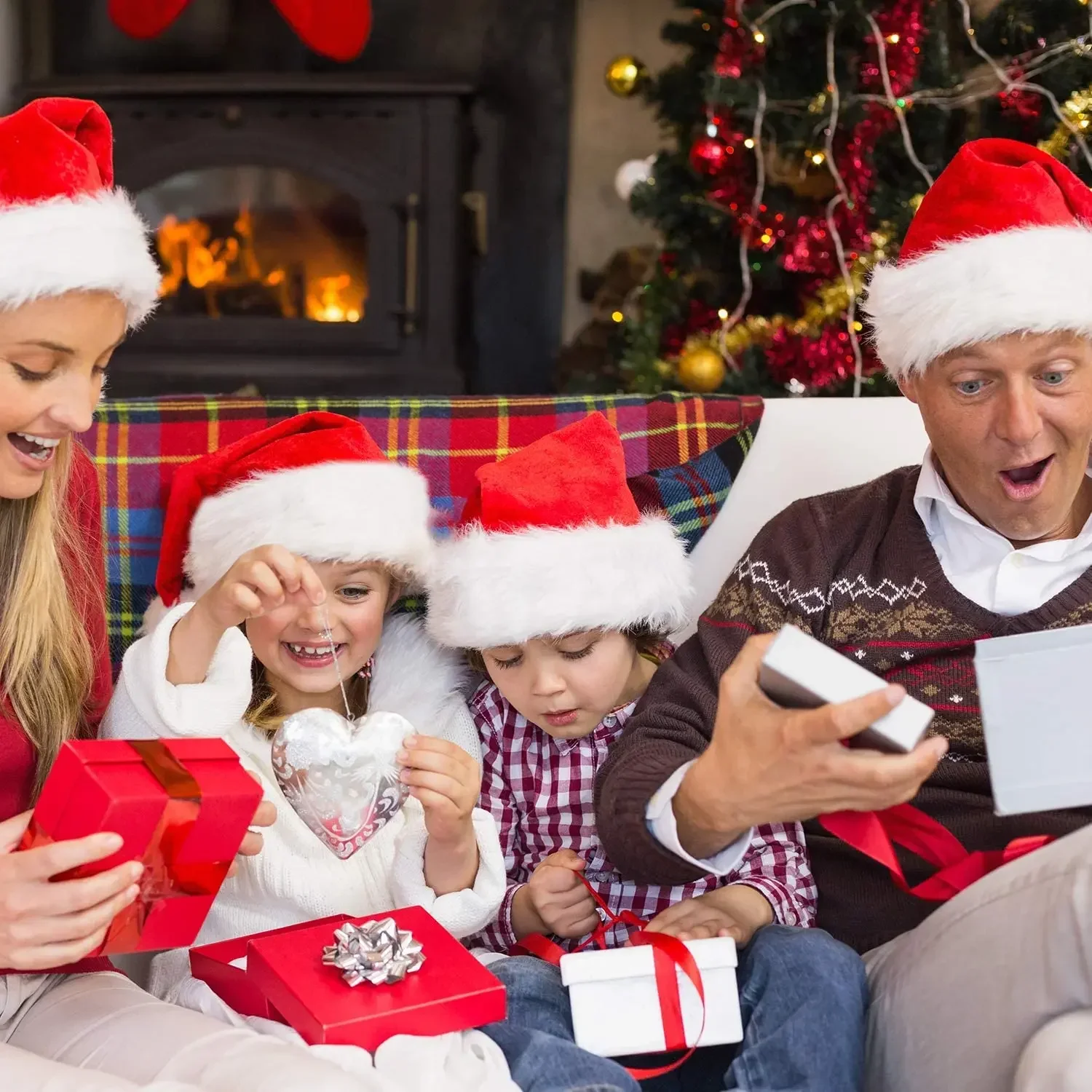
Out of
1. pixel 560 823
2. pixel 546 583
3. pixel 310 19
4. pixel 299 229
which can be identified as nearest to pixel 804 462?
pixel 546 583

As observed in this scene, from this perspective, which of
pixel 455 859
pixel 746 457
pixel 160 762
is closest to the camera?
pixel 160 762

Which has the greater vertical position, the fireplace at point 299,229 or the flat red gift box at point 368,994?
the fireplace at point 299,229

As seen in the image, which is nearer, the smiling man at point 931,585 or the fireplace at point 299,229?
the smiling man at point 931,585

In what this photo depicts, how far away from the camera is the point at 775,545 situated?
1.59 meters

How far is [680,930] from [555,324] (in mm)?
2774

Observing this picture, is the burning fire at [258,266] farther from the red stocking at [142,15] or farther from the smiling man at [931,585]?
the smiling man at [931,585]

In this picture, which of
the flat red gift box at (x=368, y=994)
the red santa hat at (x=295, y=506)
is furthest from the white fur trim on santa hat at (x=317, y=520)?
the flat red gift box at (x=368, y=994)

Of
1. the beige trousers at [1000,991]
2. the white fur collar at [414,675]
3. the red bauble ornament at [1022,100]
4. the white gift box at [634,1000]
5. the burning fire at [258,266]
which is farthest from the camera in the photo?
the burning fire at [258,266]

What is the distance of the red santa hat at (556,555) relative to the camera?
154cm

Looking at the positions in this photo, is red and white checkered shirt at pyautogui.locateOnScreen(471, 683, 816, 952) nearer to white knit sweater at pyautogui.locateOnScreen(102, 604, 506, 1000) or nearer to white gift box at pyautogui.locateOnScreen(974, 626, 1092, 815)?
white knit sweater at pyautogui.locateOnScreen(102, 604, 506, 1000)

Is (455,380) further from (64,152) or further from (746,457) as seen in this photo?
(64,152)

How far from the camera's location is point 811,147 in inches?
121

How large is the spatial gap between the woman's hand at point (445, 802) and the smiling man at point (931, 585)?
14cm

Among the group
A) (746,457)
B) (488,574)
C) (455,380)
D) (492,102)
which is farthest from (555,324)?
(488,574)
